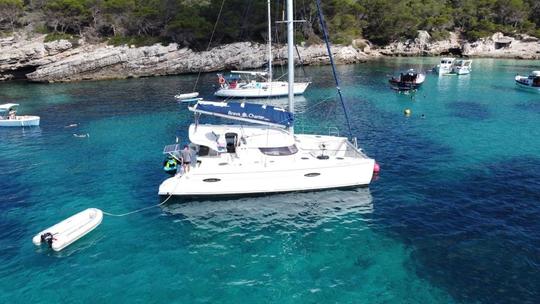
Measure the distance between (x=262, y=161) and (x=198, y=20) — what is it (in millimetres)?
72062

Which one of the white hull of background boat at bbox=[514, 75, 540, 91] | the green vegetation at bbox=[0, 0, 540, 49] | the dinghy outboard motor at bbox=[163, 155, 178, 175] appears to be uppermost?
the green vegetation at bbox=[0, 0, 540, 49]

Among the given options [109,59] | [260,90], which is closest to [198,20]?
[109,59]

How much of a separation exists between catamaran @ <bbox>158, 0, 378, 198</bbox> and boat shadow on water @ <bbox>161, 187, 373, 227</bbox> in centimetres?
A: 51

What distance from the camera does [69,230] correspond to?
827 inches

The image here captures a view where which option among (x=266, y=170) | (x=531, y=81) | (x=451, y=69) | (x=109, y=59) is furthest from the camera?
(x=109, y=59)


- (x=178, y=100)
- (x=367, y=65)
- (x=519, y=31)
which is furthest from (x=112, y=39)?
(x=519, y=31)

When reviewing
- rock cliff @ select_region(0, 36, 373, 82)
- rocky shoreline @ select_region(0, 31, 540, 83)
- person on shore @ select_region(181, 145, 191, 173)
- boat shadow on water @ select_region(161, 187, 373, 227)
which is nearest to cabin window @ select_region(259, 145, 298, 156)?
boat shadow on water @ select_region(161, 187, 373, 227)

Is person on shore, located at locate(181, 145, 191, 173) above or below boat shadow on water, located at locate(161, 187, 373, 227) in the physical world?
above

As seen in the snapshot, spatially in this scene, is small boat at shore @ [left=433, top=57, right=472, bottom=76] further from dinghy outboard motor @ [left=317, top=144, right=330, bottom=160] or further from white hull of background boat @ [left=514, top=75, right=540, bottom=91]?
dinghy outboard motor @ [left=317, top=144, right=330, bottom=160]

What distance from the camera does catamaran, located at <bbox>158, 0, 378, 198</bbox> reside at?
24.9 m

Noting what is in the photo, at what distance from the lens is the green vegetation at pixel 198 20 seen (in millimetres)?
88312

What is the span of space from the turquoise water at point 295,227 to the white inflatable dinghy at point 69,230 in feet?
1.69

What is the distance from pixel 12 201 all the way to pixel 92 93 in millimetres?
43324

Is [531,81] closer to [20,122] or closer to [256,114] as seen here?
[256,114]
